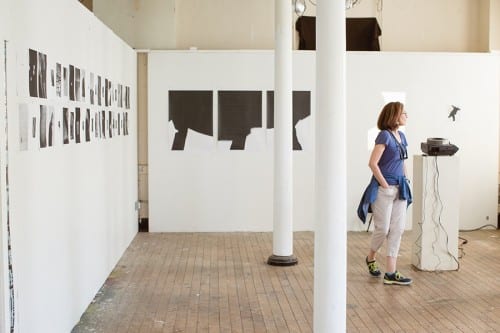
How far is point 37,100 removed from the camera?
4297 mm

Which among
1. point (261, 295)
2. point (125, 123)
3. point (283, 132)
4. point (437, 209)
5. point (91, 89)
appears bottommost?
point (261, 295)

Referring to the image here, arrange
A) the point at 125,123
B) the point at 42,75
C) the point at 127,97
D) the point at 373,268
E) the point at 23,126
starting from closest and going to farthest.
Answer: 1. the point at 23,126
2. the point at 42,75
3. the point at 373,268
4. the point at 125,123
5. the point at 127,97

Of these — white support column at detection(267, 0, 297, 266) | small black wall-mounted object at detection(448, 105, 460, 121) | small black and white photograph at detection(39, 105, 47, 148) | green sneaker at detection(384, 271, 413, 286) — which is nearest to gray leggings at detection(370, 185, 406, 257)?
green sneaker at detection(384, 271, 413, 286)

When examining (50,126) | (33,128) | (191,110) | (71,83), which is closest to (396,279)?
(71,83)

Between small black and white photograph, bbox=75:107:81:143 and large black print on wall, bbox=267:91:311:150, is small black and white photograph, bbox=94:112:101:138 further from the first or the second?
large black print on wall, bbox=267:91:311:150

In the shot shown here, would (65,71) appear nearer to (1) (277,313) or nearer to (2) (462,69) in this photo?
(1) (277,313)

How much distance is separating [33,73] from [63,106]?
0.85m

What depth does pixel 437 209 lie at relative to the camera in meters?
7.32

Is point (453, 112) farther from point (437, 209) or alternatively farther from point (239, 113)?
point (437, 209)

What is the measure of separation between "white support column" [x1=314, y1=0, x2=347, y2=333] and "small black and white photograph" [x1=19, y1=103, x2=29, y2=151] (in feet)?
6.33

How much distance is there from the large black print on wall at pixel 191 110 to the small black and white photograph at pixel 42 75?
5656 mm

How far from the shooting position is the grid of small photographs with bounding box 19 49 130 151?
418cm

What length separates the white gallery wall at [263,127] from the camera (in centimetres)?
1017

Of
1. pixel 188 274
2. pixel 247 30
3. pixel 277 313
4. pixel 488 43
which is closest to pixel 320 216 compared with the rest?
pixel 277 313
